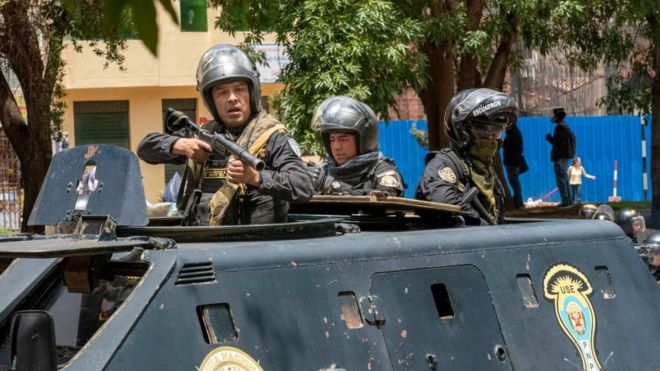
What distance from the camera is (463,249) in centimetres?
495

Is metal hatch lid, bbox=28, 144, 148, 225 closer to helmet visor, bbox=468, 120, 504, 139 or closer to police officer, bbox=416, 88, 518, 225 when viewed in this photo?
police officer, bbox=416, 88, 518, 225

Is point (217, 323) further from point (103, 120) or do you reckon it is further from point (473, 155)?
point (103, 120)

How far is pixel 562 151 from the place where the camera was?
24.0 m

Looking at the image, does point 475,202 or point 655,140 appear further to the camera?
point 655,140

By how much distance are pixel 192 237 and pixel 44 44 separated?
1174 centimetres

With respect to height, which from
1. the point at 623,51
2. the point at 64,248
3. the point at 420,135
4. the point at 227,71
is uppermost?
the point at 623,51

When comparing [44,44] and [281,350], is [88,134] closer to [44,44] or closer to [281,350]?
[44,44]

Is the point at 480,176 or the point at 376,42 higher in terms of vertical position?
the point at 376,42

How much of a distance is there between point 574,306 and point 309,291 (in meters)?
1.27

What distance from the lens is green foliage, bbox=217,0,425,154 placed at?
534 inches

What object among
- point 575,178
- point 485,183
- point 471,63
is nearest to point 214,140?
point 485,183

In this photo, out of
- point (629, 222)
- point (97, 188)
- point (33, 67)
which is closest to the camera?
point (97, 188)

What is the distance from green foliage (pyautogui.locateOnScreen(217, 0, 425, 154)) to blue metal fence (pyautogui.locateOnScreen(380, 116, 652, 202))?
14.7 metres

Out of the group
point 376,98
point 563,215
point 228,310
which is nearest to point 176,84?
point 563,215
